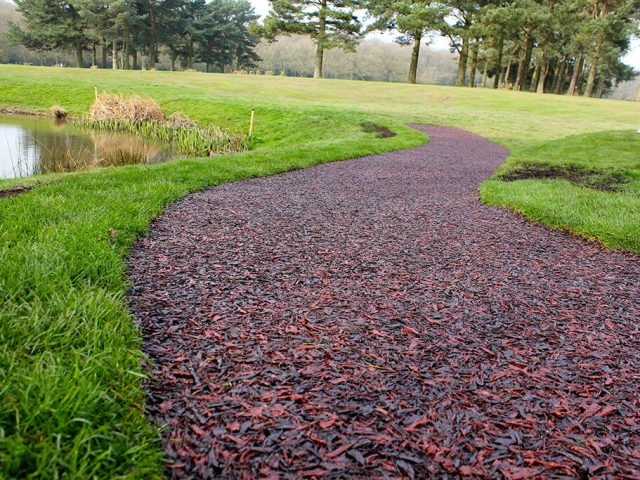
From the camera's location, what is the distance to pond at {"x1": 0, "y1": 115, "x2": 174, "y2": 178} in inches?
411

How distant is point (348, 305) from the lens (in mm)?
3230

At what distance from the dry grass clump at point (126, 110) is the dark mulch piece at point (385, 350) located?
14163mm

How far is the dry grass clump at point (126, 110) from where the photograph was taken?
17.5 m

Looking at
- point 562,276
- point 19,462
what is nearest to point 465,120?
point 562,276

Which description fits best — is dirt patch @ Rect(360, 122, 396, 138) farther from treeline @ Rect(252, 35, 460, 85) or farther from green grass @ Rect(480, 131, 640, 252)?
treeline @ Rect(252, 35, 460, 85)

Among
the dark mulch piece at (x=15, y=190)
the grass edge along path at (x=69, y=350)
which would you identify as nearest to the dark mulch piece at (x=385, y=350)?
the grass edge along path at (x=69, y=350)

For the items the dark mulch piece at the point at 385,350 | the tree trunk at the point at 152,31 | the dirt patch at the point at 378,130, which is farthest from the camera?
the tree trunk at the point at 152,31

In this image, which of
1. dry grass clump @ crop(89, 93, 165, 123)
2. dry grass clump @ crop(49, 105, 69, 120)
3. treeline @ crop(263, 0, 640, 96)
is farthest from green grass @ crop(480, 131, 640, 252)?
treeline @ crop(263, 0, 640, 96)

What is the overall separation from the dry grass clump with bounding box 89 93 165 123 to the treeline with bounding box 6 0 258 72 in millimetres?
35497

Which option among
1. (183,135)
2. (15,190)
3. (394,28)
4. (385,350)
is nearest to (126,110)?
(183,135)

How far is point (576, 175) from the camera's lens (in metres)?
9.69

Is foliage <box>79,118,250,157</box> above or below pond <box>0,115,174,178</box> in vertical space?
above

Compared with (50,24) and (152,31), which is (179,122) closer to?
(152,31)

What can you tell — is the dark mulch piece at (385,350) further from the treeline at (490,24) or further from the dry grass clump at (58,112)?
the treeline at (490,24)
